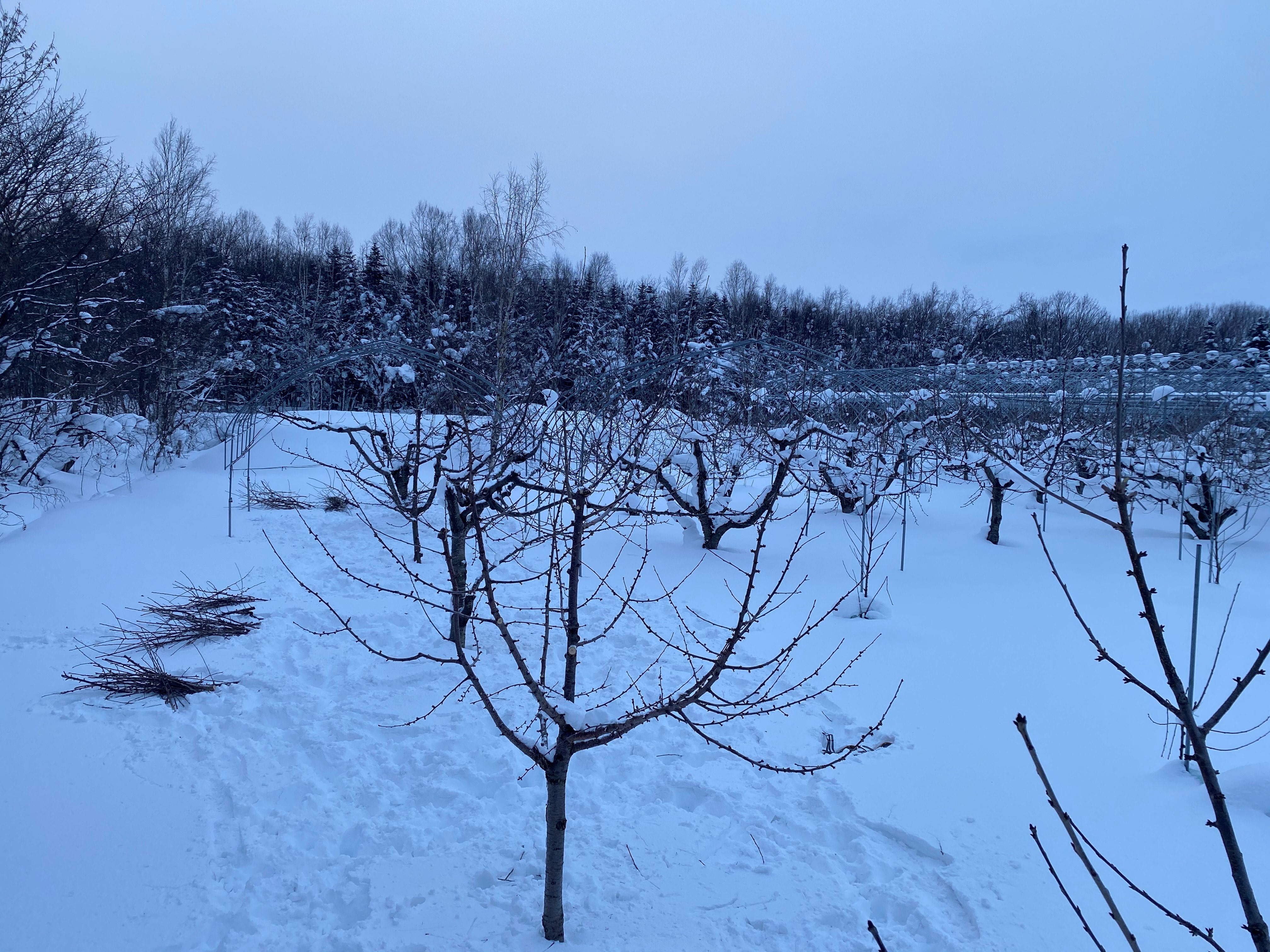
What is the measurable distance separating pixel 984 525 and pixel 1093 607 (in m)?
3.57

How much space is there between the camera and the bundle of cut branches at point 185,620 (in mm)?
5102

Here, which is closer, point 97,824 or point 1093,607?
point 97,824

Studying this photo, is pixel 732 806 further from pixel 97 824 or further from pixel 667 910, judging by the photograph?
pixel 97 824

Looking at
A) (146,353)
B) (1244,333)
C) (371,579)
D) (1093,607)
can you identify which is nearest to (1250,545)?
(1093,607)

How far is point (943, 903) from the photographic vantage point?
9.25ft

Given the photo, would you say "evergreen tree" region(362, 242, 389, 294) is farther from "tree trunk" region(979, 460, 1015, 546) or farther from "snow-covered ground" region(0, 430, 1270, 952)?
"tree trunk" region(979, 460, 1015, 546)

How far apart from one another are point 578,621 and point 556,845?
7.62 ft

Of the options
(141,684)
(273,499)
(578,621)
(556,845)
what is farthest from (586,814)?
(273,499)

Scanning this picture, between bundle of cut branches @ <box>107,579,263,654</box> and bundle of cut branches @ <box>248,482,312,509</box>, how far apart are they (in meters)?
3.62

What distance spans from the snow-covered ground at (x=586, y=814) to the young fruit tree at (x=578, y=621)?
0.23 m

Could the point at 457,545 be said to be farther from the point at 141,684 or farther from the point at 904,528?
the point at 904,528

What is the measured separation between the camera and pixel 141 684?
170 inches

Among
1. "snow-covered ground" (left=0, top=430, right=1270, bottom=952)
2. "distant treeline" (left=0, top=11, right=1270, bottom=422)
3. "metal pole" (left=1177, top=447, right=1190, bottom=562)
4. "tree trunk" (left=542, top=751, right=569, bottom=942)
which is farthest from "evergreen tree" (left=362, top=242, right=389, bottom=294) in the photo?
"tree trunk" (left=542, top=751, right=569, bottom=942)

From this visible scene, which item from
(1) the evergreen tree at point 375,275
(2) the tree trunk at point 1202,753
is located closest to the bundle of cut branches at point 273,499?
(2) the tree trunk at point 1202,753
